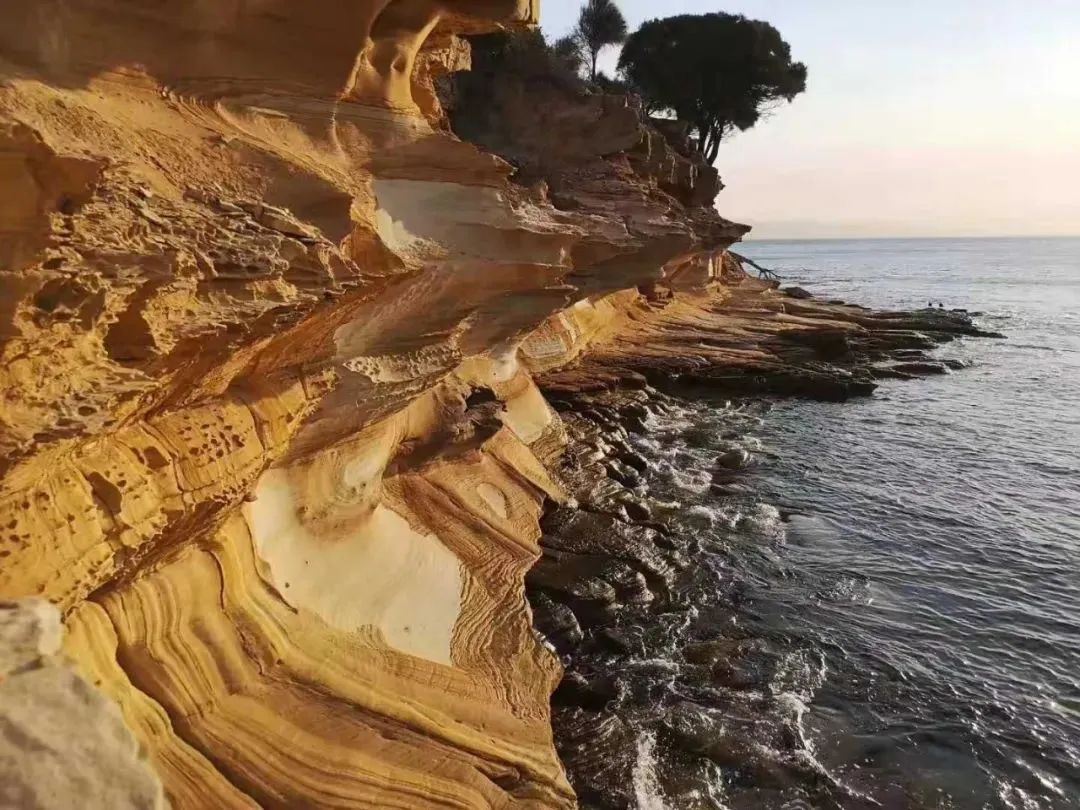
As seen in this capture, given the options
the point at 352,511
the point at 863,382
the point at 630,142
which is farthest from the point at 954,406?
the point at 352,511

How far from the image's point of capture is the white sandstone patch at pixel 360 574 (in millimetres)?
4922

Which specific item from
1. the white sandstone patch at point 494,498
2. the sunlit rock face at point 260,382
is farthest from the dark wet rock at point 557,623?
the white sandstone patch at point 494,498

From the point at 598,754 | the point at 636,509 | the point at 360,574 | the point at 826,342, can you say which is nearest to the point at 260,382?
the point at 360,574

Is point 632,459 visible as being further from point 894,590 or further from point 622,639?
point 622,639

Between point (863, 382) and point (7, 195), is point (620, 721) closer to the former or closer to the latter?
point (7, 195)

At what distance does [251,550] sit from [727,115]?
1183 inches

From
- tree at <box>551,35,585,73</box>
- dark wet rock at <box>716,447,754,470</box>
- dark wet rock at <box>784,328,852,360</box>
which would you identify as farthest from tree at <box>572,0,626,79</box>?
dark wet rock at <box>716,447,754,470</box>

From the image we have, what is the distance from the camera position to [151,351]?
111 inches

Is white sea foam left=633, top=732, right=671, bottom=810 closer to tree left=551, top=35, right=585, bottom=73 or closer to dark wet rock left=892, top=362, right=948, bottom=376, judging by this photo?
dark wet rock left=892, top=362, right=948, bottom=376

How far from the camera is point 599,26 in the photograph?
28719mm

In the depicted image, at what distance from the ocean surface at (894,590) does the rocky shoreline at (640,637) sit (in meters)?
0.06

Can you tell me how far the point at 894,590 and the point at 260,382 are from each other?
6980 mm

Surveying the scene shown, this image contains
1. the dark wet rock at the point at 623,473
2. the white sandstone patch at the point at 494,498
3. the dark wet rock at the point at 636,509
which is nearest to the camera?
the white sandstone patch at the point at 494,498

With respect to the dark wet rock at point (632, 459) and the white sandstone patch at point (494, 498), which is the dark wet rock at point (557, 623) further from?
the dark wet rock at point (632, 459)
